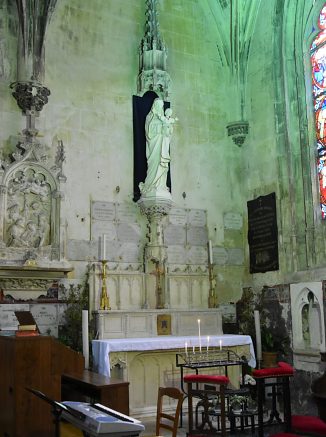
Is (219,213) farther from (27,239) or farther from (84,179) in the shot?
(27,239)

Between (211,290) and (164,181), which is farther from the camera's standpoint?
(211,290)

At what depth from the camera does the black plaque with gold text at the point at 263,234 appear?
1088 cm

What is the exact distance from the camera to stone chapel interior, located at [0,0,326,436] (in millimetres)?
9516

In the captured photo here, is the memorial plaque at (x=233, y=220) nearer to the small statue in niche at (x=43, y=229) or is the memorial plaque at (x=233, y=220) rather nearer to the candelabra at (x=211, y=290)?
the candelabra at (x=211, y=290)

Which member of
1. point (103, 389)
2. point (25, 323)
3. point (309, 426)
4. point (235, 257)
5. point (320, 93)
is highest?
point (320, 93)

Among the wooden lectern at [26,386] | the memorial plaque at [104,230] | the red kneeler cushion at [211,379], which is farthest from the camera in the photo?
the memorial plaque at [104,230]

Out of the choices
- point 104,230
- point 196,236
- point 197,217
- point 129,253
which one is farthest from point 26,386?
point 197,217

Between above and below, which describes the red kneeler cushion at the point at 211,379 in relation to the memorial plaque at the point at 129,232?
below

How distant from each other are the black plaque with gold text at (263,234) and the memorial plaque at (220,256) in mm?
558

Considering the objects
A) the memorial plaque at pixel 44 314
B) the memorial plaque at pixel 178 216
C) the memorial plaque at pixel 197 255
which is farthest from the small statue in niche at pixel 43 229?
the memorial plaque at pixel 197 255

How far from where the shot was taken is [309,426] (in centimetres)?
576

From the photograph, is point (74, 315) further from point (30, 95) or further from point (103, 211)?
point (30, 95)

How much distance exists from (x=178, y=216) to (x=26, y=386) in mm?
6493

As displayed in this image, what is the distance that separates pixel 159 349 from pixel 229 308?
3.09 meters
